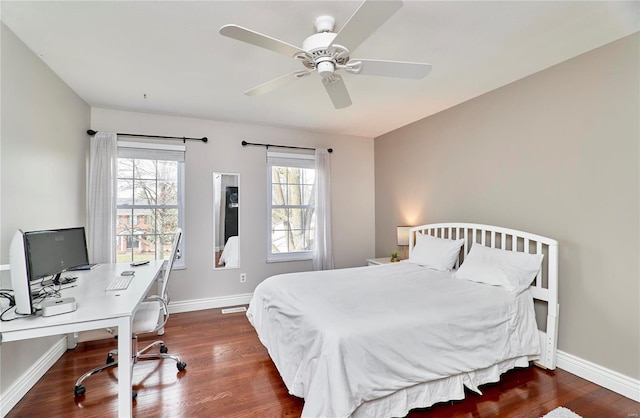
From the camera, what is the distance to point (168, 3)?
1.78m

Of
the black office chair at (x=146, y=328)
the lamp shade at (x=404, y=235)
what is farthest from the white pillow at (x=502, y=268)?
the black office chair at (x=146, y=328)

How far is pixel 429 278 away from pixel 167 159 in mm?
3420

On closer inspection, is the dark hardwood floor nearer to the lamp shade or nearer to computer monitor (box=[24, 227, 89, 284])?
computer monitor (box=[24, 227, 89, 284])

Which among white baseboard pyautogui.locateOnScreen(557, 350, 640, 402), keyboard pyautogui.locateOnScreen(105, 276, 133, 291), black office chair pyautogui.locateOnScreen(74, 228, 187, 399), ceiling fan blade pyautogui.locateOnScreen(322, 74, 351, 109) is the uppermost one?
ceiling fan blade pyautogui.locateOnScreen(322, 74, 351, 109)

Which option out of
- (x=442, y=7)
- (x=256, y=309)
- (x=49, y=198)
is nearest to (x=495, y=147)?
(x=442, y=7)

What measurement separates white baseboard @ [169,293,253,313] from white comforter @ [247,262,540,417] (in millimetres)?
1479

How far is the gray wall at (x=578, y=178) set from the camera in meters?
2.17

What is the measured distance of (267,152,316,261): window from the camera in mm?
4449

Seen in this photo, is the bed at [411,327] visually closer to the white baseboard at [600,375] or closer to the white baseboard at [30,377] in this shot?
the white baseboard at [600,375]

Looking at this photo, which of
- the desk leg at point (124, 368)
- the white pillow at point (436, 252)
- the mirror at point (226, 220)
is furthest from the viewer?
the mirror at point (226, 220)

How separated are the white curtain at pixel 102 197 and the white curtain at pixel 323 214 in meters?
2.57

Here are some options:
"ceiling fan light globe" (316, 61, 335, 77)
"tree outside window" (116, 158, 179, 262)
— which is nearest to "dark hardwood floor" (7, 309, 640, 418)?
"tree outside window" (116, 158, 179, 262)

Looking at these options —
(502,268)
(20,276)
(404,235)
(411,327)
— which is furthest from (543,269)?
(20,276)

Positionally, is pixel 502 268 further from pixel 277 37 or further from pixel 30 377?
pixel 30 377
